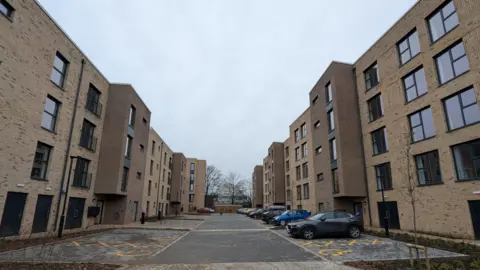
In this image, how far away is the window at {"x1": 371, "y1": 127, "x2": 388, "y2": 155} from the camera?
20.5m

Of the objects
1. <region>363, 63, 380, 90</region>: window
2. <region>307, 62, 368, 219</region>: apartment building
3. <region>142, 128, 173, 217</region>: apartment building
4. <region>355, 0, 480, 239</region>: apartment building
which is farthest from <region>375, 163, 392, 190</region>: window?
<region>142, 128, 173, 217</region>: apartment building

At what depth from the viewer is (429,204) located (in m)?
15.7

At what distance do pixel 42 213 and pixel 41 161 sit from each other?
297cm

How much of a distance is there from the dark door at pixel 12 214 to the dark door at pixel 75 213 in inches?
191

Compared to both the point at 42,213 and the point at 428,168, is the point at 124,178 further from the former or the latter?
the point at 428,168

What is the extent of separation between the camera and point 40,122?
50.6ft

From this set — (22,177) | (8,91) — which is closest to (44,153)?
(22,177)

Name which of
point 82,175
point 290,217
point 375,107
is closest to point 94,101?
point 82,175

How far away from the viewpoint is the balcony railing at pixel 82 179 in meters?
19.6

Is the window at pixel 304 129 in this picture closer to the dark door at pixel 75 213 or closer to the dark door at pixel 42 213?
the dark door at pixel 75 213

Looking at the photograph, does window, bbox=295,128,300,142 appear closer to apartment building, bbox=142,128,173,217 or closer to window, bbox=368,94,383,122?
window, bbox=368,94,383,122

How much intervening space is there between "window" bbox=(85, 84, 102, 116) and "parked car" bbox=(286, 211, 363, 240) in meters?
17.3

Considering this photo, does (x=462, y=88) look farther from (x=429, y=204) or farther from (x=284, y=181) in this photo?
(x=284, y=181)

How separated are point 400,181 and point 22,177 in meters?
22.0
